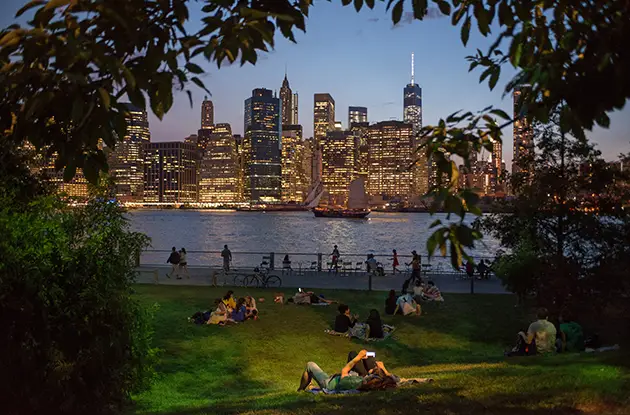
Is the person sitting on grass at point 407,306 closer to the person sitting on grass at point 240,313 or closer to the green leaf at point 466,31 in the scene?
the person sitting on grass at point 240,313

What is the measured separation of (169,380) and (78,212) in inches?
157

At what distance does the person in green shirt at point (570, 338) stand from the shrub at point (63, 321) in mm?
8431

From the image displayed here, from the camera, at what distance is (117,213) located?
30.0ft

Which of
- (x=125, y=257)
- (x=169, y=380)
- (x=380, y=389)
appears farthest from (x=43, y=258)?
(x=380, y=389)

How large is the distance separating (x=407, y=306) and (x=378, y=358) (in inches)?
178

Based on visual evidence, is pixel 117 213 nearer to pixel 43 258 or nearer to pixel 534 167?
pixel 43 258

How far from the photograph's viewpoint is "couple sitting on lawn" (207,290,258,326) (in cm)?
1535

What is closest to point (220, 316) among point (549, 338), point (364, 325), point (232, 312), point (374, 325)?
point (232, 312)

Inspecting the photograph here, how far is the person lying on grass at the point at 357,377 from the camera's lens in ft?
29.3

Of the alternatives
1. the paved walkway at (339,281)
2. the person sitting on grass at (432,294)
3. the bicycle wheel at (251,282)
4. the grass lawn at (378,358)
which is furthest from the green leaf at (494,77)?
the bicycle wheel at (251,282)

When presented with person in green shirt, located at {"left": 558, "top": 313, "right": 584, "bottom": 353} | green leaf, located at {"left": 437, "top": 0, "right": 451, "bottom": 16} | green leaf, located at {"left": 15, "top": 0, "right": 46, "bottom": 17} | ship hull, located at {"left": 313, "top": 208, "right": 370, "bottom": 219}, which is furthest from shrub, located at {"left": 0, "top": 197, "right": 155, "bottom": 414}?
ship hull, located at {"left": 313, "top": 208, "right": 370, "bottom": 219}

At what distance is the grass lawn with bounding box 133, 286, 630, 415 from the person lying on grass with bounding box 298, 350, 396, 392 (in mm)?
583

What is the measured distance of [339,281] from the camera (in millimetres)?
24547

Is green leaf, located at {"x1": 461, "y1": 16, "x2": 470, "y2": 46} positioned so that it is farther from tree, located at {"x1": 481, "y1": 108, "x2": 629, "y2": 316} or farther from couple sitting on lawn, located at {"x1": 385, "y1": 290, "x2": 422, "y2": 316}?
couple sitting on lawn, located at {"x1": 385, "y1": 290, "x2": 422, "y2": 316}
